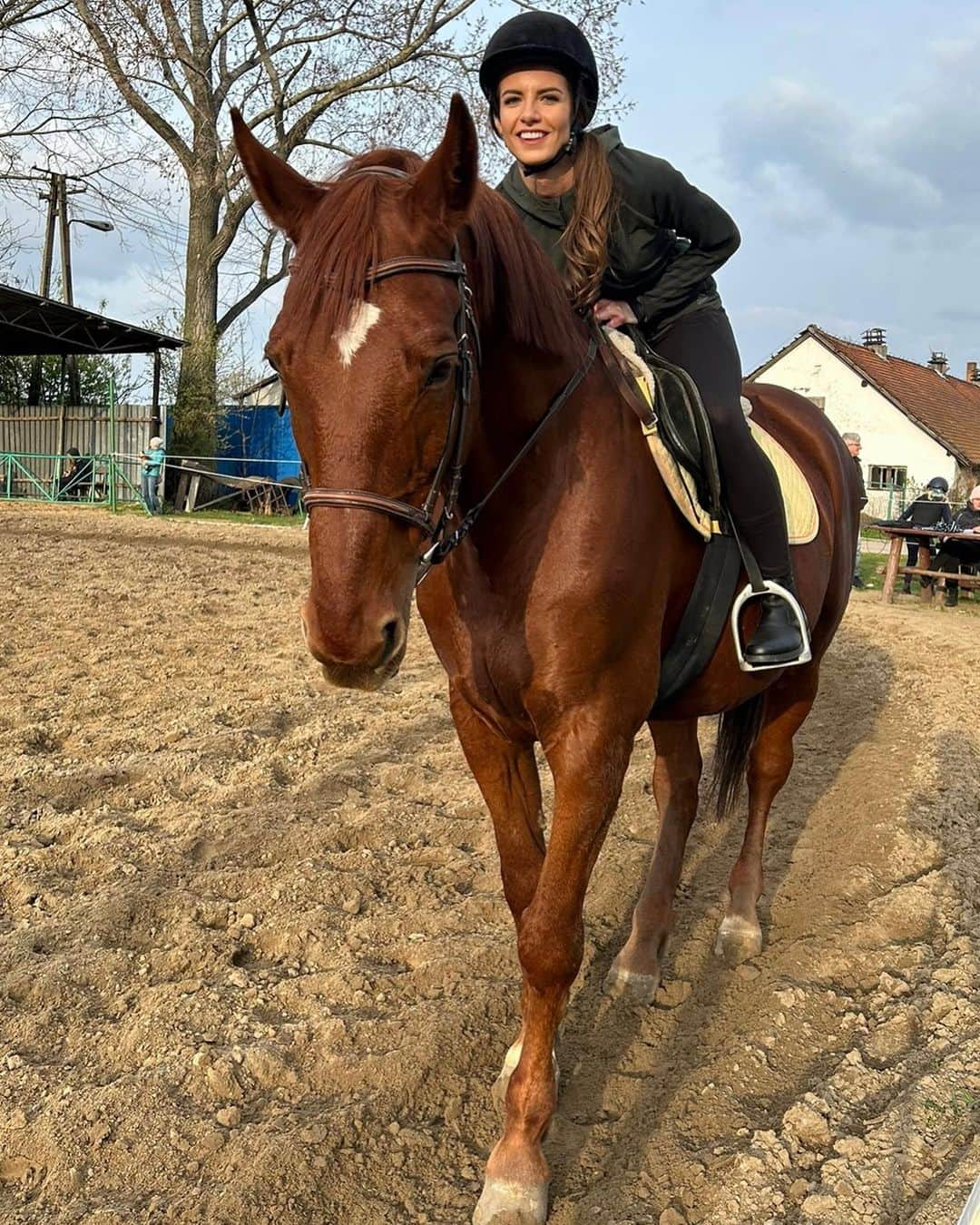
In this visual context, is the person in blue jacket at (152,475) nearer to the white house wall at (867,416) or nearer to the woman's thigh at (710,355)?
the woman's thigh at (710,355)

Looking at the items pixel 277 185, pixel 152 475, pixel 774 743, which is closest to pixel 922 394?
pixel 152 475

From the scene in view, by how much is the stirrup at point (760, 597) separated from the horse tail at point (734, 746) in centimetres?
90

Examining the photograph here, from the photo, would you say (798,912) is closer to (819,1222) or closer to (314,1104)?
(819,1222)

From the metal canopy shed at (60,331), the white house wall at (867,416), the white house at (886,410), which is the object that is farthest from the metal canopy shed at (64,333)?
the white house at (886,410)

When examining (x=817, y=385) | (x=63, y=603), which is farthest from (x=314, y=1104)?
(x=817, y=385)

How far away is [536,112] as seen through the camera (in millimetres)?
2621

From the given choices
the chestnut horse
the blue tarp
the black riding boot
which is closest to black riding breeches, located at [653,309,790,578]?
the black riding boot

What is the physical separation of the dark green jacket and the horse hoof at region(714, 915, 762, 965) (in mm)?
2147

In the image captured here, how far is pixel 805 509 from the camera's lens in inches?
144

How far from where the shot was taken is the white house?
35906mm

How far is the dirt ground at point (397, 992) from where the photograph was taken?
2203mm

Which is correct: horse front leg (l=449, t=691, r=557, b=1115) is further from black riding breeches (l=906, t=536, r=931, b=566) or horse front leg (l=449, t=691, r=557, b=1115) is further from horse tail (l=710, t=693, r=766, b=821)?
black riding breeches (l=906, t=536, r=931, b=566)

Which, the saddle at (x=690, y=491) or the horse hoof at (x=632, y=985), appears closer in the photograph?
the saddle at (x=690, y=491)

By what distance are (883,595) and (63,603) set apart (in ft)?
34.6
